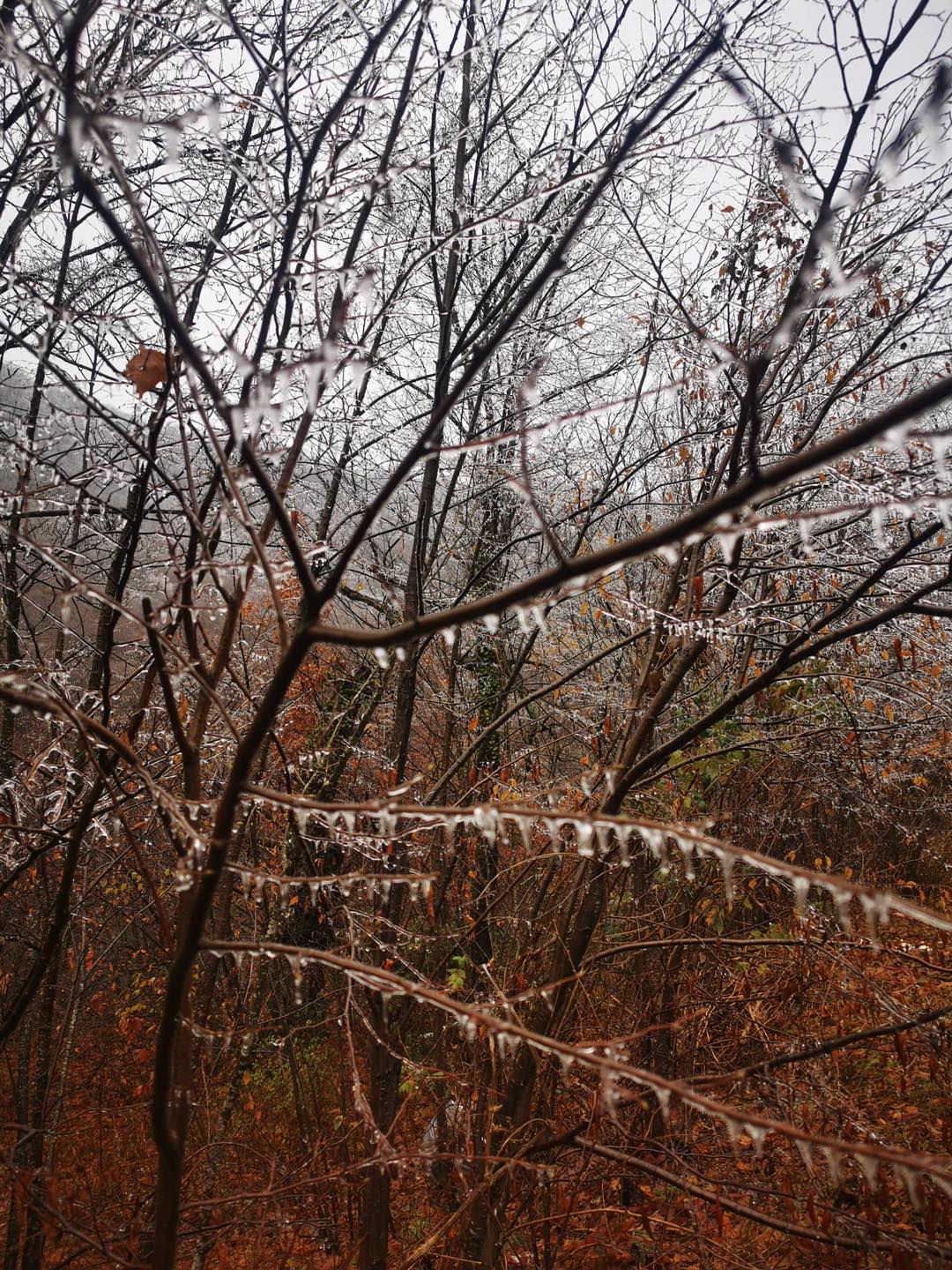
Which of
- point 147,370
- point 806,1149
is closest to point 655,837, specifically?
point 806,1149

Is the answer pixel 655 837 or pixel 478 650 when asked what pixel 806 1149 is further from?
pixel 478 650

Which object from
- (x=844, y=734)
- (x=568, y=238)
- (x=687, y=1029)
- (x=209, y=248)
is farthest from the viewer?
(x=844, y=734)

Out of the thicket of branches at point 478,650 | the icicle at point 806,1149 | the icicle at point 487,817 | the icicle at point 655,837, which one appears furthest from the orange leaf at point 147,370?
the icicle at point 806,1149

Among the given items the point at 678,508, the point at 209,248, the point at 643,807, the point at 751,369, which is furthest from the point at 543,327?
the point at 751,369

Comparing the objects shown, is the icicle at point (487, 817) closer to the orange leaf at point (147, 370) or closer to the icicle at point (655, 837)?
the icicle at point (655, 837)

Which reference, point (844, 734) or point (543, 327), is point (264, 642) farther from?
point (844, 734)

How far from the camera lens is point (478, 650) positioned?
7.75 metres

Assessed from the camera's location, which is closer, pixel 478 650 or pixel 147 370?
pixel 147 370

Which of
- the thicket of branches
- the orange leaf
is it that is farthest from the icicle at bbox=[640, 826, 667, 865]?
the orange leaf

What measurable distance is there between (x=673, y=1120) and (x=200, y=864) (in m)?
3.28

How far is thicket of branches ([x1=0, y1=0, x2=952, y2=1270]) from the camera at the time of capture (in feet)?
3.68

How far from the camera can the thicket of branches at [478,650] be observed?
1122 mm

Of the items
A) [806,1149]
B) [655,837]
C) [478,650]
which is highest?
[478,650]

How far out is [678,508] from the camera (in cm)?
498
